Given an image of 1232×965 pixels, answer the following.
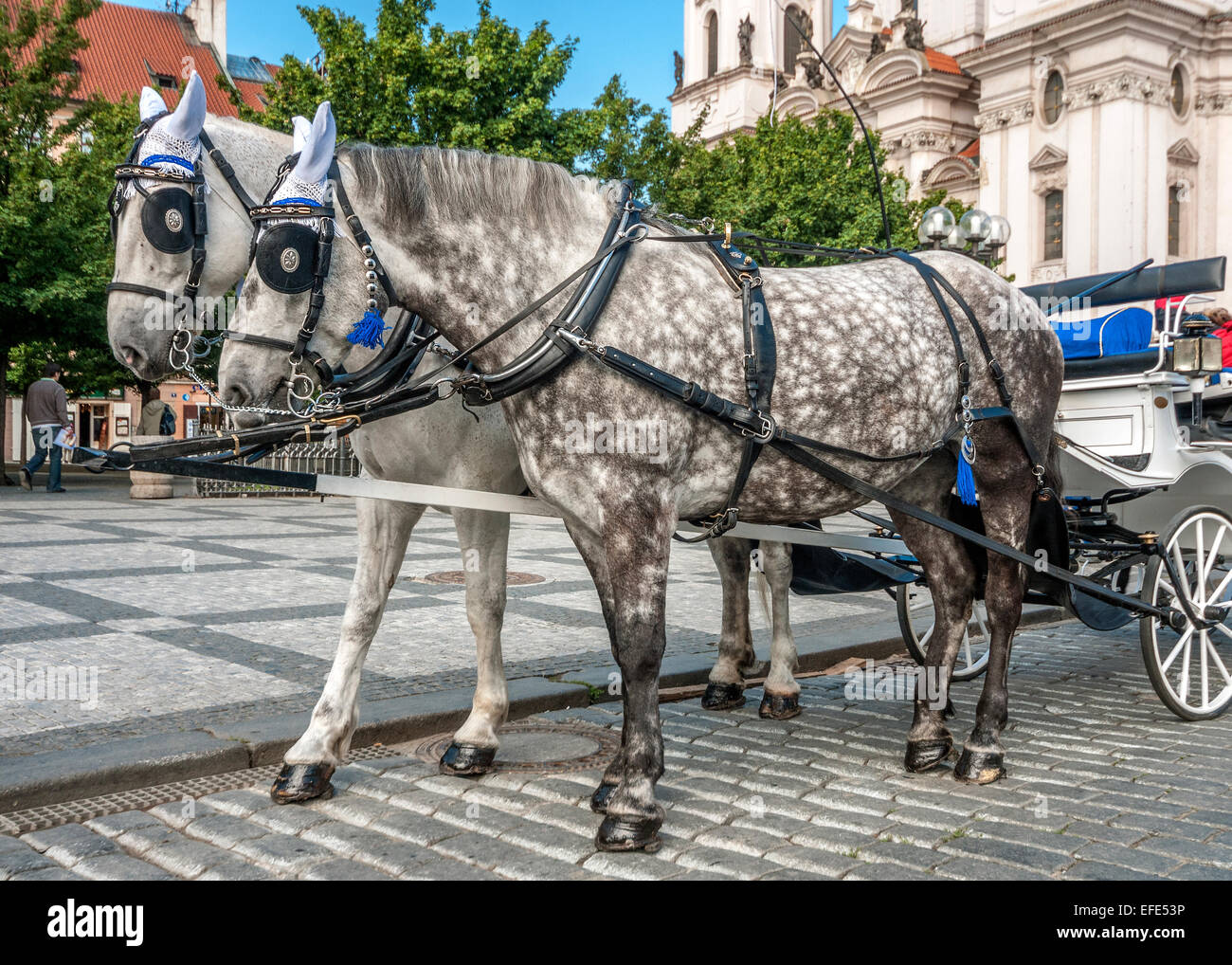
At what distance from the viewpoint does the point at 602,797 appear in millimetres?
3801

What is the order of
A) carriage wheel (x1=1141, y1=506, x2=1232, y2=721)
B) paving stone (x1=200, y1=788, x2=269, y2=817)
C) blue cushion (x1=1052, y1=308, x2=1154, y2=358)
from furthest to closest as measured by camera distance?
blue cushion (x1=1052, y1=308, x2=1154, y2=358) → carriage wheel (x1=1141, y1=506, x2=1232, y2=721) → paving stone (x1=200, y1=788, x2=269, y2=817)

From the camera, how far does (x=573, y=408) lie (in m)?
3.56

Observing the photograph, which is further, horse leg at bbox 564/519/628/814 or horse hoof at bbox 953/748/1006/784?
horse hoof at bbox 953/748/1006/784

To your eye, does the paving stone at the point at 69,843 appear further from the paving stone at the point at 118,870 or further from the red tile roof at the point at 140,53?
the red tile roof at the point at 140,53

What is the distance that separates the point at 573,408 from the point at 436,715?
2003 mm

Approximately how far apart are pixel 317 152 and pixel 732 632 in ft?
10.6

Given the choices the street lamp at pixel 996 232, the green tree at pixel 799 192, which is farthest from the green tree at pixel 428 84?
the street lamp at pixel 996 232

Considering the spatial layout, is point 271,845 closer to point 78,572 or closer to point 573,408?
point 573,408

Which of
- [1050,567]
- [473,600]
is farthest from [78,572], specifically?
[1050,567]

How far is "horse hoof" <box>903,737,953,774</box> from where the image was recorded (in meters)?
4.49

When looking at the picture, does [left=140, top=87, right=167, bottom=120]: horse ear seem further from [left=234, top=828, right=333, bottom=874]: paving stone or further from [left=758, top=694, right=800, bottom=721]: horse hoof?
[left=758, top=694, right=800, bottom=721]: horse hoof

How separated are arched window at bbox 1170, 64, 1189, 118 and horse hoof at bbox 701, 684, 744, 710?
43123 mm

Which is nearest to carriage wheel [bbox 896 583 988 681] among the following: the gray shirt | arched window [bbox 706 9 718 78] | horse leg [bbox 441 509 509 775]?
horse leg [bbox 441 509 509 775]

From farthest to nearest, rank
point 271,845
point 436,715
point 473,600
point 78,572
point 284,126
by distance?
point 284,126 → point 78,572 → point 436,715 → point 473,600 → point 271,845
